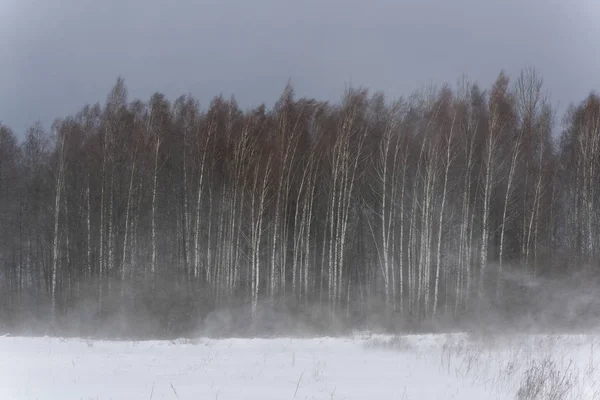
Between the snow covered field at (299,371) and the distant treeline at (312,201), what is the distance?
798cm

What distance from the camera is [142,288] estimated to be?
→ 21.9m

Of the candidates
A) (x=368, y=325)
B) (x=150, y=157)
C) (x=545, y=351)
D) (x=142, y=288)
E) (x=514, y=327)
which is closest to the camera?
(x=545, y=351)

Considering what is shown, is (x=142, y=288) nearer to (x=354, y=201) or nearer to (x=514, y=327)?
(x=354, y=201)

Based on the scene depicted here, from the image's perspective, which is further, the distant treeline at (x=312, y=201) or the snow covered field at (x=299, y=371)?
the distant treeline at (x=312, y=201)

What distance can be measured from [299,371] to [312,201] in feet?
50.5

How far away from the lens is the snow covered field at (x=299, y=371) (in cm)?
689

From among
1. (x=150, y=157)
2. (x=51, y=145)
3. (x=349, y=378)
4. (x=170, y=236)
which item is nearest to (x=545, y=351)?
(x=349, y=378)

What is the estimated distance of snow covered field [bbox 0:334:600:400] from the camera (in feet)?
22.6

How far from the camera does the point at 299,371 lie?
28.7 ft

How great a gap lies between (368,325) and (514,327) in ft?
18.4

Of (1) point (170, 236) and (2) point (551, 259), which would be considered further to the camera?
(1) point (170, 236)

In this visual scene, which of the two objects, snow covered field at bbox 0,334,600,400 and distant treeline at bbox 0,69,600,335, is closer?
snow covered field at bbox 0,334,600,400

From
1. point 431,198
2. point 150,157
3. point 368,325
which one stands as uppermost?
point 150,157

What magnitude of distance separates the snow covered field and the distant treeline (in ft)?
26.2
